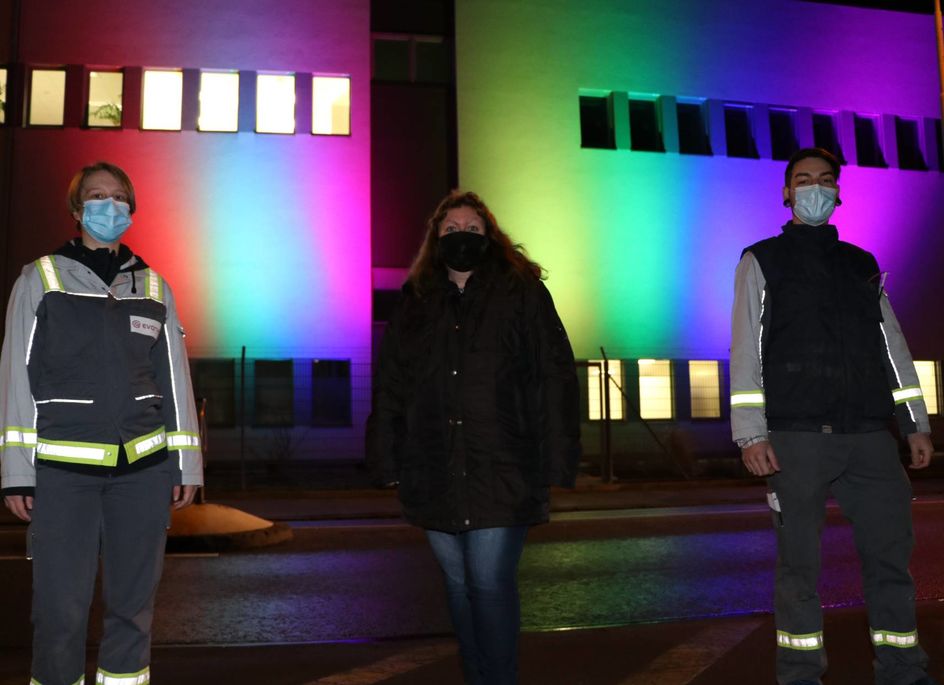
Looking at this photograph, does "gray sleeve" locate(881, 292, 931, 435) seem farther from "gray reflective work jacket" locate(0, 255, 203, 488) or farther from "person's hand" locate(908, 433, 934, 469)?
"gray reflective work jacket" locate(0, 255, 203, 488)

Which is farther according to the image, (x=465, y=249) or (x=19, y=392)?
(x=465, y=249)

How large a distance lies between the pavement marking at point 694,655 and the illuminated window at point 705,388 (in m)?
17.3

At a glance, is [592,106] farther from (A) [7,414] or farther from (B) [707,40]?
(A) [7,414]

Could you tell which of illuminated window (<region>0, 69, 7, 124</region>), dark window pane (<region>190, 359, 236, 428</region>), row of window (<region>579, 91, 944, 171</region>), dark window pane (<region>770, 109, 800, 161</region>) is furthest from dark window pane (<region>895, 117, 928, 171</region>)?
illuminated window (<region>0, 69, 7, 124</region>)

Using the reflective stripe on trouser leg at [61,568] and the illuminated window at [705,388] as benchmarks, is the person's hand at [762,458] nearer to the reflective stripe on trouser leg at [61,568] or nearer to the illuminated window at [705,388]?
the reflective stripe on trouser leg at [61,568]

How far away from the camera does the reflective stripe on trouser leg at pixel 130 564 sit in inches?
139

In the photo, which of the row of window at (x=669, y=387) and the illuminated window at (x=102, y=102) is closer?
the illuminated window at (x=102, y=102)

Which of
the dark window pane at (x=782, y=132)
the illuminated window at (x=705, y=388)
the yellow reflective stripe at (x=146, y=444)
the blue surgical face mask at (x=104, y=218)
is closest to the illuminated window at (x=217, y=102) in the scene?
the illuminated window at (x=705, y=388)

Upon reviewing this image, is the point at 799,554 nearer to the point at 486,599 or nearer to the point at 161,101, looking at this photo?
the point at 486,599

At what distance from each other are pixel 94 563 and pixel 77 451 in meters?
0.41

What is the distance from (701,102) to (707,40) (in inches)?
58.5

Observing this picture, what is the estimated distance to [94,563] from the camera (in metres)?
3.58

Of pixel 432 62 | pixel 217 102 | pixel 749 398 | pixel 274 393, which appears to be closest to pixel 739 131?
pixel 432 62

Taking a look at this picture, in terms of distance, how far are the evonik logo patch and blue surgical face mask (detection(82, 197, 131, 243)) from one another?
0.38m
